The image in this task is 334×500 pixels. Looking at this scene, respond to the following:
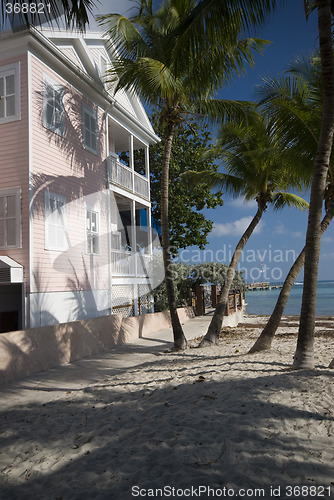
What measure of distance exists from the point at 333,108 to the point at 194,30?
267 cm

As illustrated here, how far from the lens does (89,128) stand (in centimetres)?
1476

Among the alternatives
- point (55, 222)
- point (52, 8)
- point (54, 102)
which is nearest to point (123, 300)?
point (55, 222)

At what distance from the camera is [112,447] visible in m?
4.48

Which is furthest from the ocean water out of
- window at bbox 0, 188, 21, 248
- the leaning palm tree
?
window at bbox 0, 188, 21, 248

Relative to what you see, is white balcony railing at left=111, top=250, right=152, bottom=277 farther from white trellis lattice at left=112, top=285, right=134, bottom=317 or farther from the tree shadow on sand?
the tree shadow on sand

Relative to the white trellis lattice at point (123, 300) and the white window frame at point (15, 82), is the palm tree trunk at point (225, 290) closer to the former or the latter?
the white trellis lattice at point (123, 300)

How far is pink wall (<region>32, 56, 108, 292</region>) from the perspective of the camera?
11562 millimetres

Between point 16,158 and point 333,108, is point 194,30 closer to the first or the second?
point 333,108

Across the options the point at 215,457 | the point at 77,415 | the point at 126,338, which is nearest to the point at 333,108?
the point at 215,457

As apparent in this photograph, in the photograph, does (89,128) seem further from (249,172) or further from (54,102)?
→ (249,172)

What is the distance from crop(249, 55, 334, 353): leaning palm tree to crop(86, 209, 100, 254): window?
7.21m

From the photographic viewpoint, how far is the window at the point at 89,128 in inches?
566

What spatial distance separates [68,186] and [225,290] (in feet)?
19.6

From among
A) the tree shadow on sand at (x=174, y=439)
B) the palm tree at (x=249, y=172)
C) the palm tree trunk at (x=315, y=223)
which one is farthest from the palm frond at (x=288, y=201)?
the tree shadow on sand at (x=174, y=439)
